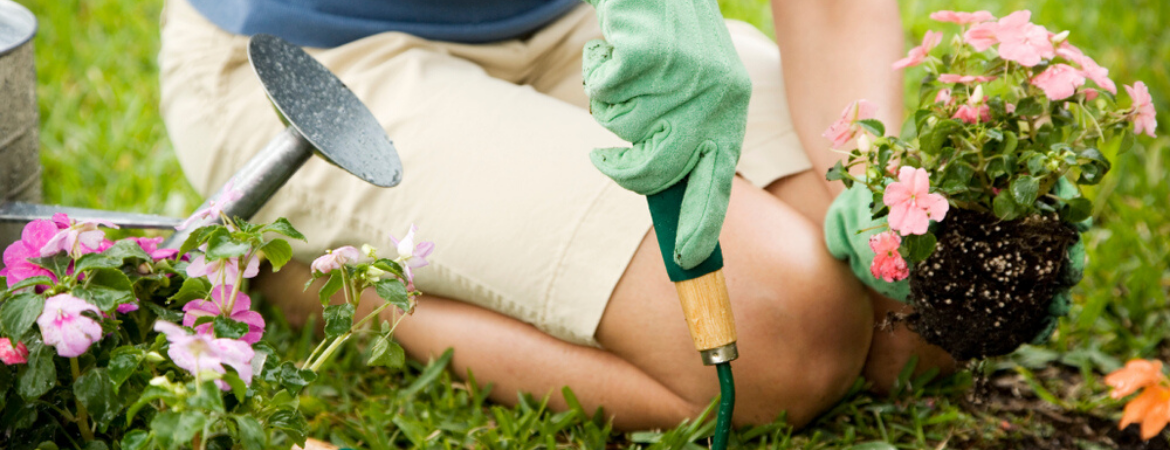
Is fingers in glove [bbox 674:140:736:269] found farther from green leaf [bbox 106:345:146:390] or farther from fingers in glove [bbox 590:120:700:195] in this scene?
green leaf [bbox 106:345:146:390]

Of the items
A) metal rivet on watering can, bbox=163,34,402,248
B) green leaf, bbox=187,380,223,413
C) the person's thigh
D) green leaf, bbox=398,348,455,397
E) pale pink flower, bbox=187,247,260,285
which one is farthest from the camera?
green leaf, bbox=398,348,455,397

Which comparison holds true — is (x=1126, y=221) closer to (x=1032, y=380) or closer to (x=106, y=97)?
(x=1032, y=380)

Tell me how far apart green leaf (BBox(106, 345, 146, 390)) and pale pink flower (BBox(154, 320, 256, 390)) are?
4cm

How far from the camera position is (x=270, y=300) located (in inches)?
56.1

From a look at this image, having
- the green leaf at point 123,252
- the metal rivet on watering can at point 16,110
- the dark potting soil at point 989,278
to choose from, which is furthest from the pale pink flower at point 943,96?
the metal rivet on watering can at point 16,110

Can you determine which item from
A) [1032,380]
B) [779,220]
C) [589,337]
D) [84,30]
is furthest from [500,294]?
[84,30]

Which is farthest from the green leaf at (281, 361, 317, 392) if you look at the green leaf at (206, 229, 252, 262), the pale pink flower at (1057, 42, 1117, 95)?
the pale pink flower at (1057, 42, 1117, 95)

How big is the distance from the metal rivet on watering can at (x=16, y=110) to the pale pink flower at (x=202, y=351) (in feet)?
1.69

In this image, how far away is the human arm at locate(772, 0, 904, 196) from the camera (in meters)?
1.30

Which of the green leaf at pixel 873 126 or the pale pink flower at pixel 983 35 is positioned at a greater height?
the pale pink flower at pixel 983 35

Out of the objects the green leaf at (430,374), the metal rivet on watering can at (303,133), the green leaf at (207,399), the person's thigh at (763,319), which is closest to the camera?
the green leaf at (207,399)

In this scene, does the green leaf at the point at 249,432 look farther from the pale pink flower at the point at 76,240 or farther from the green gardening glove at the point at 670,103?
the green gardening glove at the point at 670,103

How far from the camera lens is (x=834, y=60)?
52.3 inches

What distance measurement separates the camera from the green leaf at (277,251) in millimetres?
773
